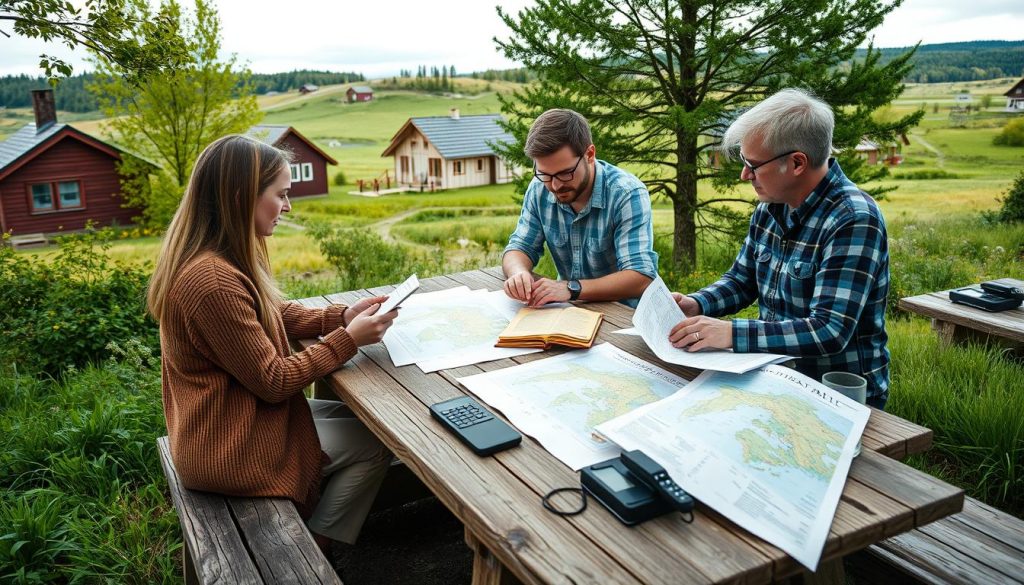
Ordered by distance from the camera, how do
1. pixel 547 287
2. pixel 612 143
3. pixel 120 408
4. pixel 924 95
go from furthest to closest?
pixel 924 95, pixel 612 143, pixel 120 408, pixel 547 287

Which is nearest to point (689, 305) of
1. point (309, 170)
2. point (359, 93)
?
point (309, 170)

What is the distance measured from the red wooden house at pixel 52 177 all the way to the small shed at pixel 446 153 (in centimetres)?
1066

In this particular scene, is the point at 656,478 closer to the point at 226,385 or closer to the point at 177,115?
the point at 226,385

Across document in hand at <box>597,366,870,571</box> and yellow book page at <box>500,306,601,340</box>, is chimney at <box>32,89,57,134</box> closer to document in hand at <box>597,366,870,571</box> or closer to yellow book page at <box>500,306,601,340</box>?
yellow book page at <box>500,306,601,340</box>

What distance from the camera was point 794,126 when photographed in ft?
6.89

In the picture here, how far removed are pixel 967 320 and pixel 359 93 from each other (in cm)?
4389

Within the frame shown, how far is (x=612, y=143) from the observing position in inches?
266

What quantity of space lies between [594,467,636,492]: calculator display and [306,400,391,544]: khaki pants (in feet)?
3.99

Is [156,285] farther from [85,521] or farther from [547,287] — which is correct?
[547,287]

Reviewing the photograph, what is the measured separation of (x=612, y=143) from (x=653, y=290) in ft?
15.9

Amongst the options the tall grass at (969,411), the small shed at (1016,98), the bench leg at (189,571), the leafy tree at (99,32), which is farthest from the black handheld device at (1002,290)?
the small shed at (1016,98)

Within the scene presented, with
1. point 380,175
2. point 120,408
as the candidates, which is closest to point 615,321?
point 120,408

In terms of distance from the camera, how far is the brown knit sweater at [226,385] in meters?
1.88

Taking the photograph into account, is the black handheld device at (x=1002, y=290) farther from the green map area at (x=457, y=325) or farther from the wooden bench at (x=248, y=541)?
the wooden bench at (x=248, y=541)
